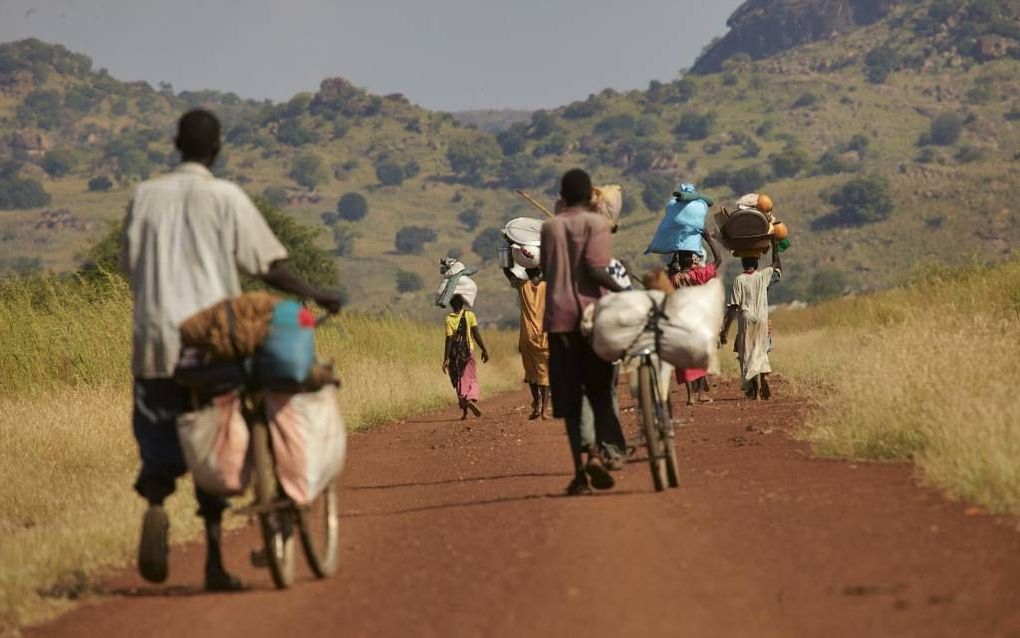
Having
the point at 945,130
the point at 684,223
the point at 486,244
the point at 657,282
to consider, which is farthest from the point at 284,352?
the point at 945,130

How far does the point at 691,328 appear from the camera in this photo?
1016 centimetres

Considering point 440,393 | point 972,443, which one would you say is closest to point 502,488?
point 972,443

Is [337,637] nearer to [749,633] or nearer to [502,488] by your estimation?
[749,633]

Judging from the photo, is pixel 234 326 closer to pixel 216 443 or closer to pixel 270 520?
pixel 216 443

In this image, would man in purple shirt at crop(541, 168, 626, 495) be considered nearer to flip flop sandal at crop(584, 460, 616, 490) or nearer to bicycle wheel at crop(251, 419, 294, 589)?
flip flop sandal at crop(584, 460, 616, 490)

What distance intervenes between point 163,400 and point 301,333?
0.81 metres

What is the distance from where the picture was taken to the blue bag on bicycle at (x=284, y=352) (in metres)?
7.27

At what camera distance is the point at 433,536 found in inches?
361

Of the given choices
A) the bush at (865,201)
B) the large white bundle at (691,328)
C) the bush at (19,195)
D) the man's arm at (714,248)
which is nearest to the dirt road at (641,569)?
the large white bundle at (691,328)

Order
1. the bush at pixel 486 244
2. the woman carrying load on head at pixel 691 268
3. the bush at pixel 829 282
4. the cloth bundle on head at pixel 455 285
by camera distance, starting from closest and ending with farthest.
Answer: the woman carrying load on head at pixel 691 268
the cloth bundle on head at pixel 455 285
the bush at pixel 829 282
the bush at pixel 486 244

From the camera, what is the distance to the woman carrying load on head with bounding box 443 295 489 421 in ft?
68.4

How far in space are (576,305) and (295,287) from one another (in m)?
→ 3.10

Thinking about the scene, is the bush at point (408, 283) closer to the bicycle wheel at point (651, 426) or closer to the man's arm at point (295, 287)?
the bicycle wheel at point (651, 426)

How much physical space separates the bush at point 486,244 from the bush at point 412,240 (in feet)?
17.2
